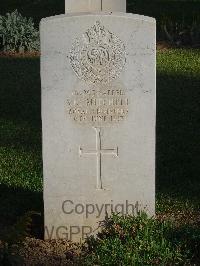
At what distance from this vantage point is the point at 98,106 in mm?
5352

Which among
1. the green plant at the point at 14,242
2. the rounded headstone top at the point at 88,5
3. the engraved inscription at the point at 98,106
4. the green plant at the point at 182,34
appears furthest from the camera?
the green plant at the point at 182,34

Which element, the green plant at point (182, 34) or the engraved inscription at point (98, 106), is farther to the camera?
the green plant at point (182, 34)

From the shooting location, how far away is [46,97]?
5270mm

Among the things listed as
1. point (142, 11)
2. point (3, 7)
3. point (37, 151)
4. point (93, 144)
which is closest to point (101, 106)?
point (93, 144)

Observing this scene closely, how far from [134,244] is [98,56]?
4.70 ft

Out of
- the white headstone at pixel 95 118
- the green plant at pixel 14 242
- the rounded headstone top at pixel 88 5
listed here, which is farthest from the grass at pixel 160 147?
the rounded headstone top at pixel 88 5

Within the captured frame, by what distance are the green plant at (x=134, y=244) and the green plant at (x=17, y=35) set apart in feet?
32.1

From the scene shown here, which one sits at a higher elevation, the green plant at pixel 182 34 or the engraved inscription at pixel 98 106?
the green plant at pixel 182 34

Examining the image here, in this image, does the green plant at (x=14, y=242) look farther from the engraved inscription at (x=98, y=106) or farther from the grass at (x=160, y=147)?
the engraved inscription at (x=98, y=106)

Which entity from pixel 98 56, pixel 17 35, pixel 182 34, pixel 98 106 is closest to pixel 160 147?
pixel 98 106

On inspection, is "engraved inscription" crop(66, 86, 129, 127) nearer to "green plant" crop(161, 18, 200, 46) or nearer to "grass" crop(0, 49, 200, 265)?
"grass" crop(0, 49, 200, 265)

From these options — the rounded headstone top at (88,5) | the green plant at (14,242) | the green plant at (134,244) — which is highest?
the rounded headstone top at (88,5)

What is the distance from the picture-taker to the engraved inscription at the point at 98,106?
530 cm

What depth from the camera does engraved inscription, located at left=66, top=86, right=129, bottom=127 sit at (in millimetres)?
5297
